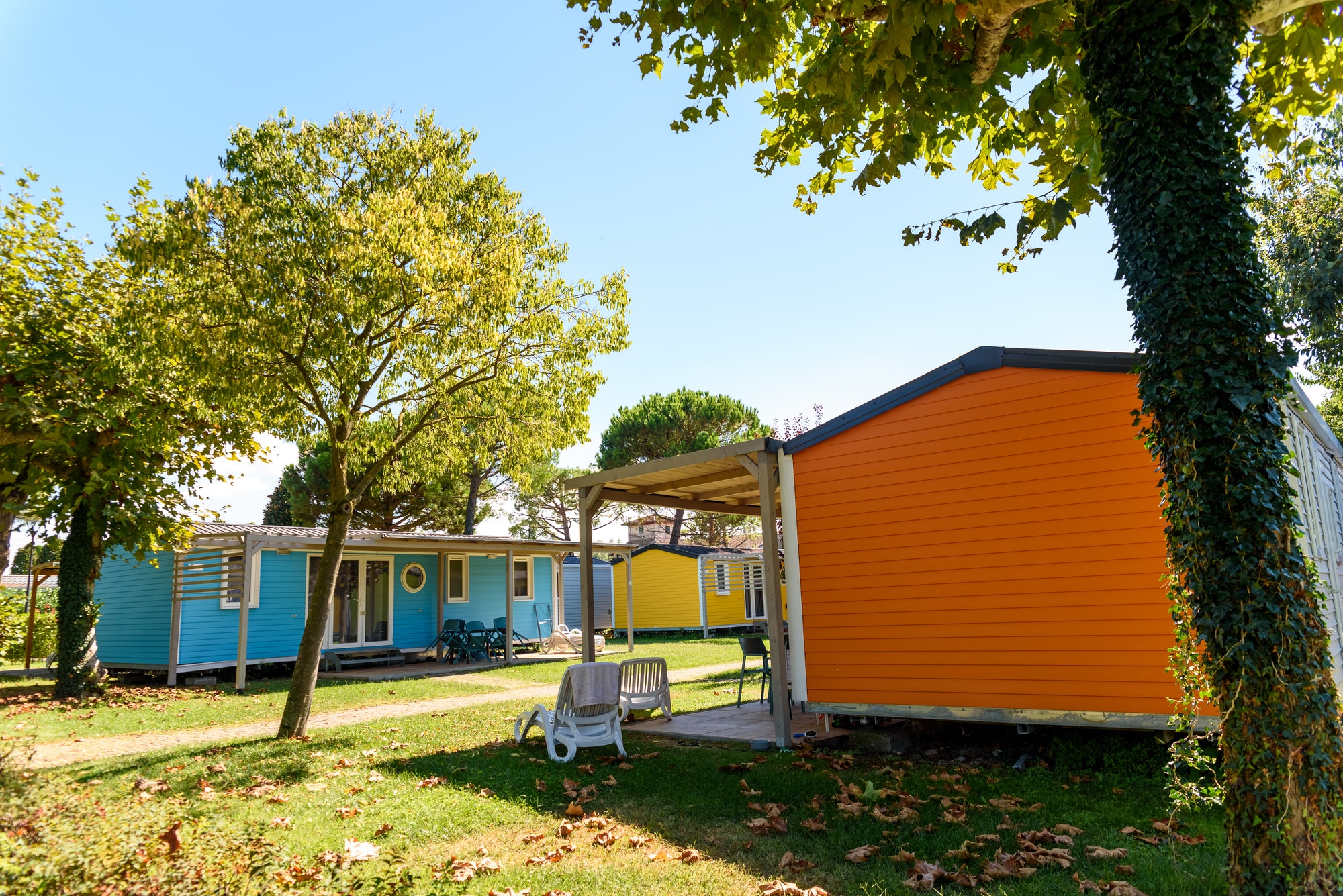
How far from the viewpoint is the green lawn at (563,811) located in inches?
132

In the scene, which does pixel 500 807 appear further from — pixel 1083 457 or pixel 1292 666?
pixel 1083 457

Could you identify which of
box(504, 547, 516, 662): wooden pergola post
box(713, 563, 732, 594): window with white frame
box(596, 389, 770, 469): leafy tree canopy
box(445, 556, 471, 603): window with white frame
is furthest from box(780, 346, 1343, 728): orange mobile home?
box(596, 389, 770, 469): leafy tree canopy

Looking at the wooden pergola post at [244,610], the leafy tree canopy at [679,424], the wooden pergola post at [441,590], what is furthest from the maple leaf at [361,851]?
the leafy tree canopy at [679,424]

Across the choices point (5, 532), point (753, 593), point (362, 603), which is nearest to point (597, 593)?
point (753, 593)

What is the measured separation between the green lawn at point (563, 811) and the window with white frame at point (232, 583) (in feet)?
23.3

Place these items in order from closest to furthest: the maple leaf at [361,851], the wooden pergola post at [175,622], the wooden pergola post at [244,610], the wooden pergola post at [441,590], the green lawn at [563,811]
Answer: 1. the green lawn at [563,811]
2. the maple leaf at [361,851]
3. the wooden pergola post at [244,610]
4. the wooden pergola post at [175,622]
5. the wooden pergola post at [441,590]

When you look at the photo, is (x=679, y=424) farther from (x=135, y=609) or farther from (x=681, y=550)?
(x=135, y=609)

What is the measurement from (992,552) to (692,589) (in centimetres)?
2140

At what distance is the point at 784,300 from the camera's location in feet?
43.0

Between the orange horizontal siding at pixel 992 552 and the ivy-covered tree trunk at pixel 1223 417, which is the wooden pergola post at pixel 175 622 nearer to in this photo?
the orange horizontal siding at pixel 992 552

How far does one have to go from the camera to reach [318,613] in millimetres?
8297

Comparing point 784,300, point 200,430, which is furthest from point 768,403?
point 200,430

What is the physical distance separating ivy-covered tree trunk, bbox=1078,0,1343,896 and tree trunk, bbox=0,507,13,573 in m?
15.2

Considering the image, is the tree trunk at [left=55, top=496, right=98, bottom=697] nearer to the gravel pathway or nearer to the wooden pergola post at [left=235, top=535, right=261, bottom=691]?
the wooden pergola post at [left=235, top=535, right=261, bottom=691]
